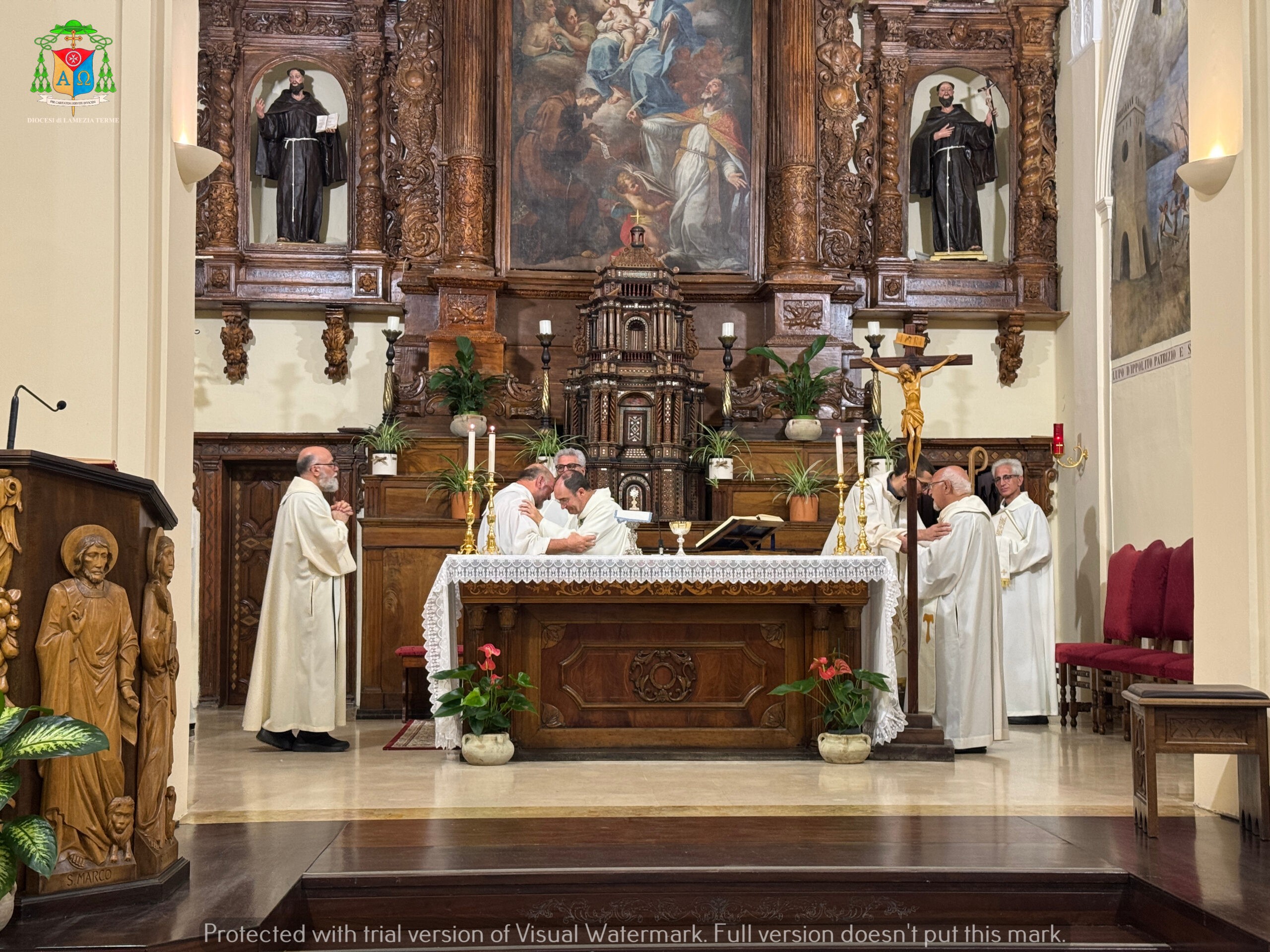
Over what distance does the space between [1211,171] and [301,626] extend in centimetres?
580

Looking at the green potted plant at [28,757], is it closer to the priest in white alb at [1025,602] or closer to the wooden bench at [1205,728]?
the wooden bench at [1205,728]

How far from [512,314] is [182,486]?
631 centimetres

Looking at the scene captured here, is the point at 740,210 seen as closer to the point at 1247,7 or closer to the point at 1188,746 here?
the point at 1247,7

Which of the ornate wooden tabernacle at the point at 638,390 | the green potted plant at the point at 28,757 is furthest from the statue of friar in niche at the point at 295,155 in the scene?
the green potted plant at the point at 28,757

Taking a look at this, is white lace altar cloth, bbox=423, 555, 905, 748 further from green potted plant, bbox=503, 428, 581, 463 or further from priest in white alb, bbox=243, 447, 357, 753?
green potted plant, bbox=503, 428, 581, 463

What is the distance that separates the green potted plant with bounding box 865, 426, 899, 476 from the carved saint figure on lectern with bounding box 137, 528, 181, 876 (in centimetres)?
694

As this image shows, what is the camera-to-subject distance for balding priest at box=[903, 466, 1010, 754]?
809 centimetres

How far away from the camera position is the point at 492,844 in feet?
16.6

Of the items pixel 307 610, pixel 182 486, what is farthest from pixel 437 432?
pixel 182 486

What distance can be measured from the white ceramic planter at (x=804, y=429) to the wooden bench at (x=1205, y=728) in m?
5.62

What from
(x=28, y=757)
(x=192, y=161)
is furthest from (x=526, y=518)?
(x=28, y=757)

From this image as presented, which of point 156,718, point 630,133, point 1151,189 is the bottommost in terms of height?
point 156,718

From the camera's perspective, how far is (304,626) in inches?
324

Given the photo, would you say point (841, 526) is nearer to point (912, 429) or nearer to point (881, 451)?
point (912, 429)
